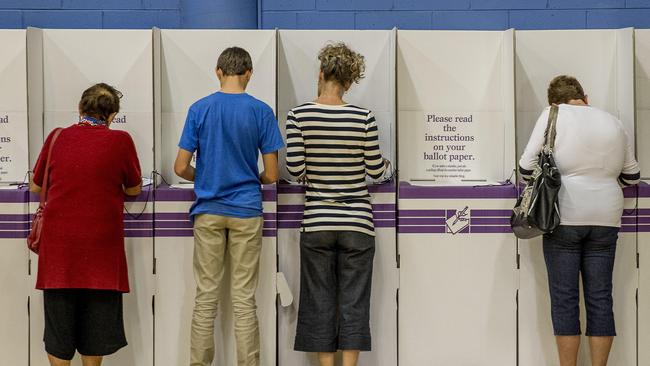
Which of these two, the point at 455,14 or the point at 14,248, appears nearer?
the point at 14,248

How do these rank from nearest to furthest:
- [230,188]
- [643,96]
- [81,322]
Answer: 1. [81,322]
2. [230,188]
3. [643,96]

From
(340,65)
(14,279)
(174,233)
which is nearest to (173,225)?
(174,233)

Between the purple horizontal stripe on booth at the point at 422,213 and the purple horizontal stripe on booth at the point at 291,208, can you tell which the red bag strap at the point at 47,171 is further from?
the purple horizontal stripe on booth at the point at 422,213

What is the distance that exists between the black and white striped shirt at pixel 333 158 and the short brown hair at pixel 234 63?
0.91 ft

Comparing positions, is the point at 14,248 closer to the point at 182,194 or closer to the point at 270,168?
the point at 182,194

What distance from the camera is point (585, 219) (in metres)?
3.34

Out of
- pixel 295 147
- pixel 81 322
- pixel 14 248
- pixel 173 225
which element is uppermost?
pixel 295 147

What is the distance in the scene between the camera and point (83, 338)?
10.4 feet

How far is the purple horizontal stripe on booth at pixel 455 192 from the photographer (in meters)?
3.67

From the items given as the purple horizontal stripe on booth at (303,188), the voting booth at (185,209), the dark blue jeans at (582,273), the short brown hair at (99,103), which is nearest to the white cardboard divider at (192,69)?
the voting booth at (185,209)

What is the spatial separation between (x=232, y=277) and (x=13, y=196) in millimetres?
1072

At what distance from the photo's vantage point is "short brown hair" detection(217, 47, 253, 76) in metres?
3.28

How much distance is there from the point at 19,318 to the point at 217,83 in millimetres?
1410

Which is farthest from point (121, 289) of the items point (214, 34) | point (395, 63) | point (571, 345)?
point (571, 345)
